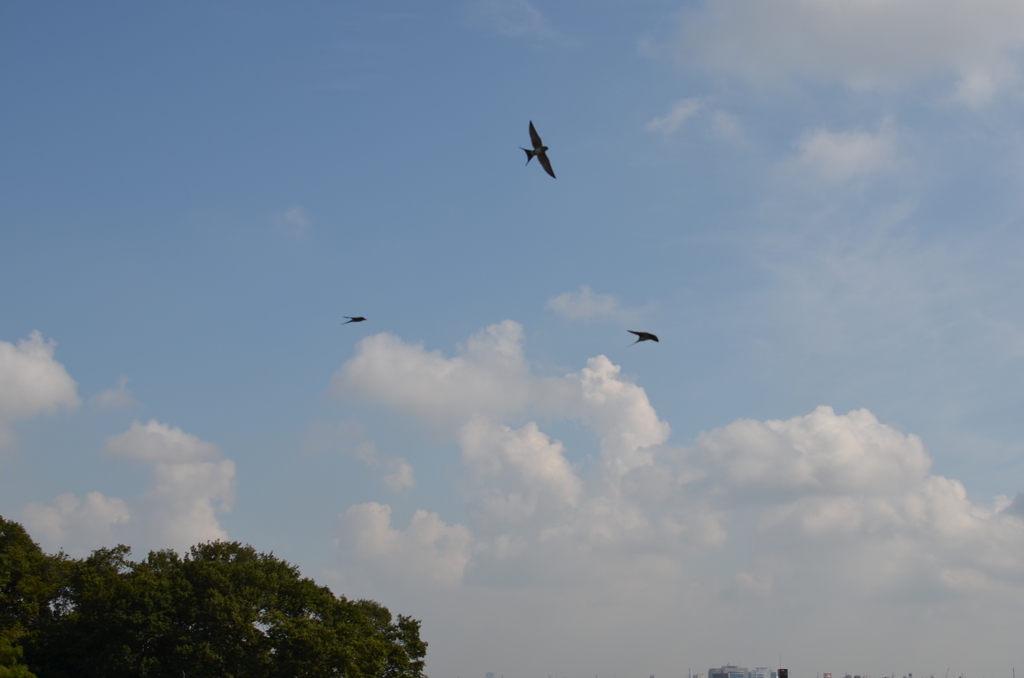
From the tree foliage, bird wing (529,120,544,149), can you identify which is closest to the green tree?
the tree foliage

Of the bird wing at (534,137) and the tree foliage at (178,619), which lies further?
the tree foliage at (178,619)

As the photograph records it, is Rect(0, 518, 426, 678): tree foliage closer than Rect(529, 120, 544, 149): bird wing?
No

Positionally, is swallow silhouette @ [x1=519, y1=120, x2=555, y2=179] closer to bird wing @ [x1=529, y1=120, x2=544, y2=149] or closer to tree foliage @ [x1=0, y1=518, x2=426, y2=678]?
bird wing @ [x1=529, y1=120, x2=544, y2=149]

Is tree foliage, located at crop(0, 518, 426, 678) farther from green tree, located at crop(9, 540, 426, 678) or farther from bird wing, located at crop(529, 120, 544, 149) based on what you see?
bird wing, located at crop(529, 120, 544, 149)

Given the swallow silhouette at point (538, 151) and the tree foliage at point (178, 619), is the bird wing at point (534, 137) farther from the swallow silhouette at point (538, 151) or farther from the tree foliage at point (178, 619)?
the tree foliage at point (178, 619)

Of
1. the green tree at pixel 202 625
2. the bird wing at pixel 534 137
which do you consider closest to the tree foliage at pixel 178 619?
the green tree at pixel 202 625

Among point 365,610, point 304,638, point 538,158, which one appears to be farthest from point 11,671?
point 538,158

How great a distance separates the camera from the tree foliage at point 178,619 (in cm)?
6450

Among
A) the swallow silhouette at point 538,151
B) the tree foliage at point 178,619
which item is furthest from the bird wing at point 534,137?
the tree foliage at point 178,619

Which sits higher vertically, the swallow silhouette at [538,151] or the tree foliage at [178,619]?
the swallow silhouette at [538,151]

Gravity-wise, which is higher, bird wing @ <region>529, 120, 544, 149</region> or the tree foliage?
bird wing @ <region>529, 120, 544, 149</region>

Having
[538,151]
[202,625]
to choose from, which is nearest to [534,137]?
[538,151]

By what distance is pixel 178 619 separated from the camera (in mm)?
68062

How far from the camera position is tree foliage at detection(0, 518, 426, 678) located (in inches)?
2539
